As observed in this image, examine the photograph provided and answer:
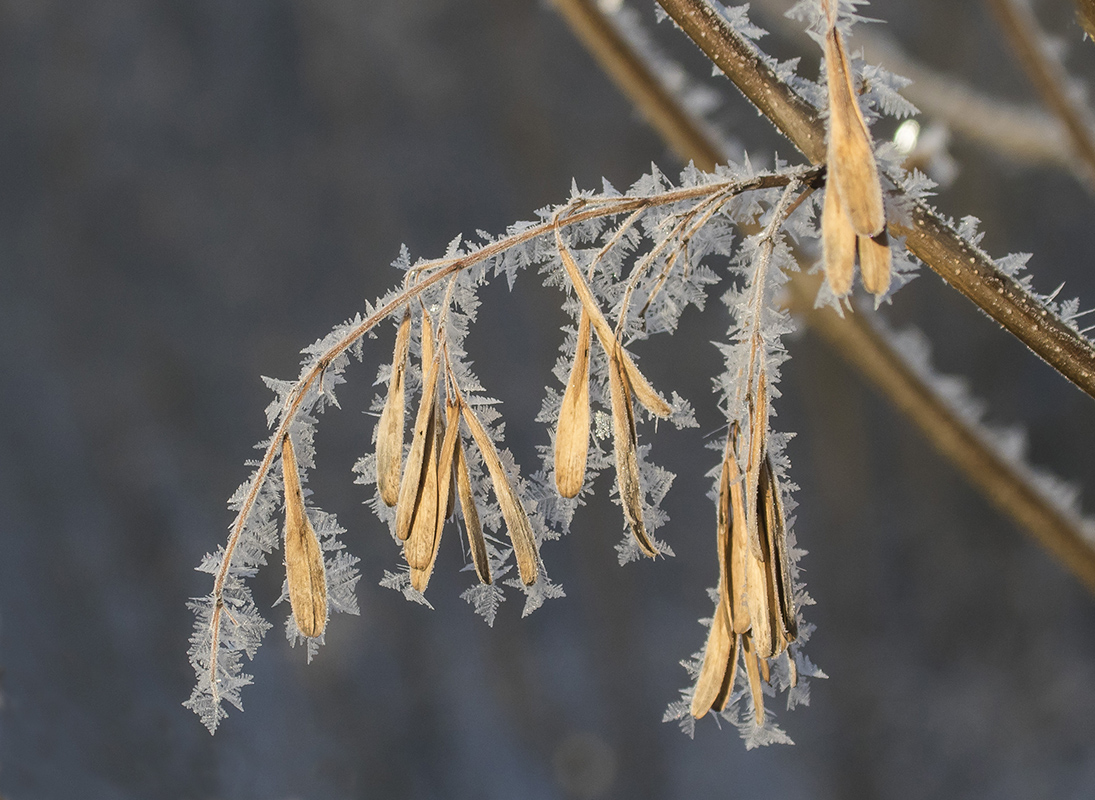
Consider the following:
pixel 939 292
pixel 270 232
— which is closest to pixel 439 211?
pixel 270 232

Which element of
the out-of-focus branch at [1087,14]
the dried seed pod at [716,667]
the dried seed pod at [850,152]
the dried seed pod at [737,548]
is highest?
the out-of-focus branch at [1087,14]

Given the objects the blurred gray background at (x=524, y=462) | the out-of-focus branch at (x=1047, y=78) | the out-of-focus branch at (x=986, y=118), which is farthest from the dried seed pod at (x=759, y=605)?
the blurred gray background at (x=524, y=462)

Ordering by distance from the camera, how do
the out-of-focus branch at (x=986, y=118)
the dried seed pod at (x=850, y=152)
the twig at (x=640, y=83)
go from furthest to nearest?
1. the out-of-focus branch at (x=986, y=118)
2. the twig at (x=640, y=83)
3. the dried seed pod at (x=850, y=152)

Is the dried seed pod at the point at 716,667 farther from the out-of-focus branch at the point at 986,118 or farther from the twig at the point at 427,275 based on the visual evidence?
the out-of-focus branch at the point at 986,118

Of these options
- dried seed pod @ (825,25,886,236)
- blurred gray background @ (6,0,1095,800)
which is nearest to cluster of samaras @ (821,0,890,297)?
dried seed pod @ (825,25,886,236)

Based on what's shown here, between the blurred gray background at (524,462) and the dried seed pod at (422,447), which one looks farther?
the blurred gray background at (524,462)

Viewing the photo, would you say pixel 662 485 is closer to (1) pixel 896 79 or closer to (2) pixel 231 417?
(1) pixel 896 79

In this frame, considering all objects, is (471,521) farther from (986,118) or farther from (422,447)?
(986,118)
